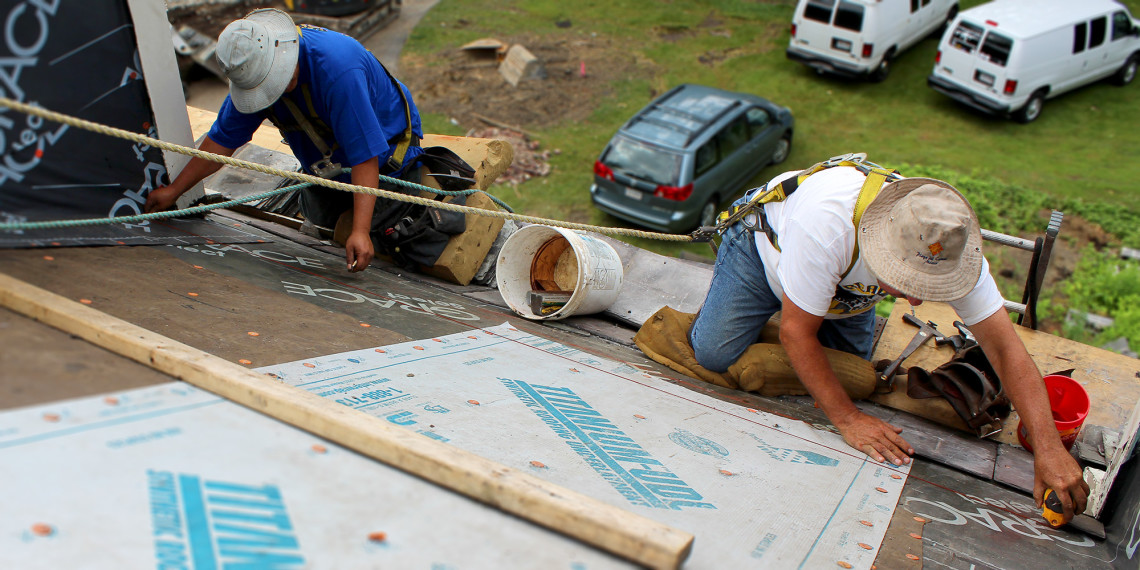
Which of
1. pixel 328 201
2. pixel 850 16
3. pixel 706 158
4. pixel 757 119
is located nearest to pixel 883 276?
pixel 328 201

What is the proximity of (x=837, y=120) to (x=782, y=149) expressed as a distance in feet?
6.22

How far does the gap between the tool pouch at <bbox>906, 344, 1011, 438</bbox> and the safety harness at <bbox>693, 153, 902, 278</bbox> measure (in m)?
0.79

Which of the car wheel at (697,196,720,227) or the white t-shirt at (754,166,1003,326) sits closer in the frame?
the white t-shirt at (754,166,1003,326)

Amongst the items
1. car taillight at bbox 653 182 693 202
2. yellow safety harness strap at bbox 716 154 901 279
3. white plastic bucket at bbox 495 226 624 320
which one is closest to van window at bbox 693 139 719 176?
car taillight at bbox 653 182 693 202

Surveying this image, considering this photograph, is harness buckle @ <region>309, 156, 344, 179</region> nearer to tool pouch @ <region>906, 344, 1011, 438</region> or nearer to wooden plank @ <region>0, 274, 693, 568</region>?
wooden plank @ <region>0, 274, 693, 568</region>

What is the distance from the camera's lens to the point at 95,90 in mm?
3012

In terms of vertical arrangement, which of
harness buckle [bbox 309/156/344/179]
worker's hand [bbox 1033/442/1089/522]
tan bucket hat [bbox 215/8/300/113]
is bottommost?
worker's hand [bbox 1033/442/1089/522]

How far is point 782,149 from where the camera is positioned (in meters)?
10.9

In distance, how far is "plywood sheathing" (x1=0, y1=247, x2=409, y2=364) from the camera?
2.23 metres

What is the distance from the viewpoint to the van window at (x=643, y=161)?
29.0ft

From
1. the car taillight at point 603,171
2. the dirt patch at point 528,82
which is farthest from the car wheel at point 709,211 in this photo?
the dirt patch at point 528,82

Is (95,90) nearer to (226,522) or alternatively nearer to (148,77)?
(148,77)

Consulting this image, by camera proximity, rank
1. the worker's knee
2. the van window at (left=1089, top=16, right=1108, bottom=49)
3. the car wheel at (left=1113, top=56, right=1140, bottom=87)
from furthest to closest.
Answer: the car wheel at (left=1113, top=56, right=1140, bottom=87)
the van window at (left=1089, top=16, right=1108, bottom=49)
the worker's knee

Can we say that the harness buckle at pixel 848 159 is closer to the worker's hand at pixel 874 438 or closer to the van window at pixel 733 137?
the worker's hand at pixel 874 438
